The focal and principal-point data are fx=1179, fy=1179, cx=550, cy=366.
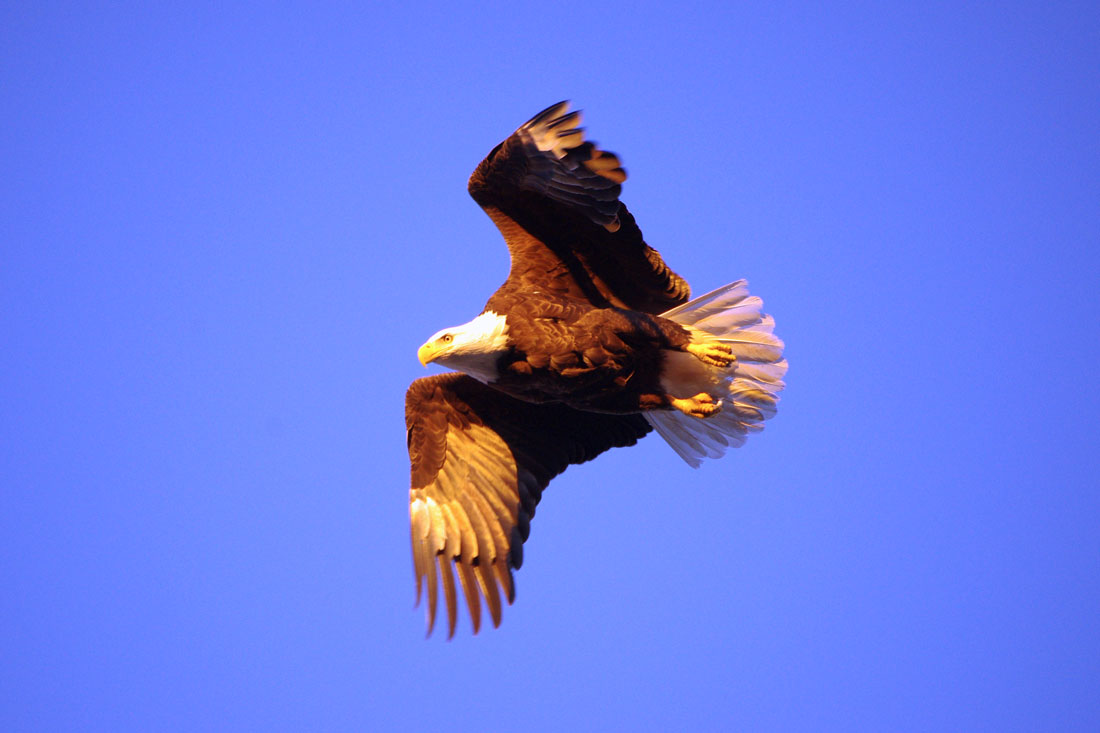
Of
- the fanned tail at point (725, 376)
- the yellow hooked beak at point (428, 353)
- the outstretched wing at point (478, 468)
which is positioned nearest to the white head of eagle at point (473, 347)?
the yellow hooked beak at point (428, 353)

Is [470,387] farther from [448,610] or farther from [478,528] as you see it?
[448,610]

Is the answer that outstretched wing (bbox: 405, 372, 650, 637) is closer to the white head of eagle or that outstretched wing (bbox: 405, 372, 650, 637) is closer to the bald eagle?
the bald eagle

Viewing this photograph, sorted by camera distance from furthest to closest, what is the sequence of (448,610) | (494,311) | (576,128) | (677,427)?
(677,427) < (448,610) < (494,311) < (576,128)

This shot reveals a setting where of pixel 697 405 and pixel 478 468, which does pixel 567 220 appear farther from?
pixel 478 468

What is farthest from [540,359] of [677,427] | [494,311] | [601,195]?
[677,427]

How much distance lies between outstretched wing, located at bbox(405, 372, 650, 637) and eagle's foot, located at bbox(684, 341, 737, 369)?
88 cm

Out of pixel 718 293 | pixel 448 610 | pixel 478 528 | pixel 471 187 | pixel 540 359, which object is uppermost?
pixel 471 187

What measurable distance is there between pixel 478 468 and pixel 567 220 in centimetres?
155

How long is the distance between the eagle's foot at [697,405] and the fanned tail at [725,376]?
16cm

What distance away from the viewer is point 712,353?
6.24m

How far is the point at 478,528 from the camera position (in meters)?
6.56

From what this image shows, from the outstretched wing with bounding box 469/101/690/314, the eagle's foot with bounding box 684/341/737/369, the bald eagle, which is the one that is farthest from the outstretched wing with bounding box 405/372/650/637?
the eagle's foot with bounding box 684/341/737/369

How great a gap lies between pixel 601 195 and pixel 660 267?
731 mm

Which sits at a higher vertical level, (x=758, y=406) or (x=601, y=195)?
(x=601, y=195)
